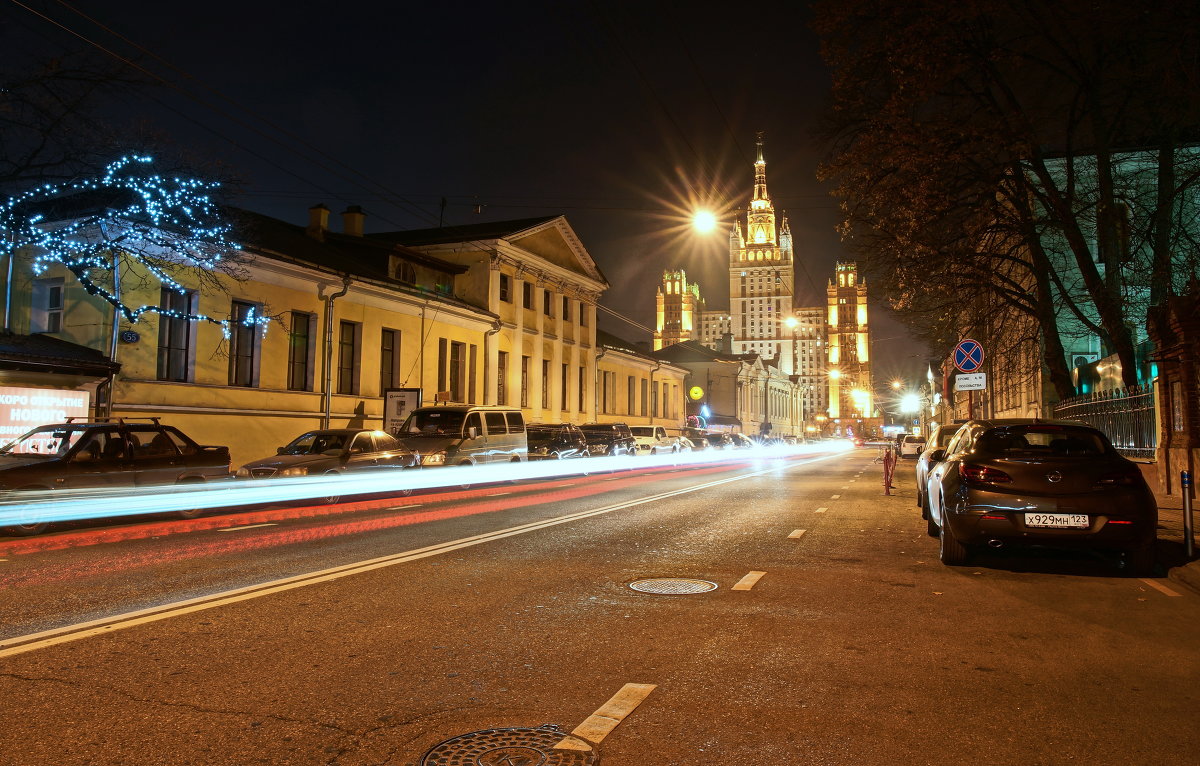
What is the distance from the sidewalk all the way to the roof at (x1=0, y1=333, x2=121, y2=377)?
20.5 metres

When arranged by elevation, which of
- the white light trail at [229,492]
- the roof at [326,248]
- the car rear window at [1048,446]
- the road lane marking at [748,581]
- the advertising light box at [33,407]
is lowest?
the road lane marking at [748,581]

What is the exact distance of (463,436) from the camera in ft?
70.6

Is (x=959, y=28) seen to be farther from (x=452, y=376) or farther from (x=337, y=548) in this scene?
(x=452, y=376)

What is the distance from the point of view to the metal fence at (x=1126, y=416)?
56.1 ft

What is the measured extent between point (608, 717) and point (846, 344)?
17941cm

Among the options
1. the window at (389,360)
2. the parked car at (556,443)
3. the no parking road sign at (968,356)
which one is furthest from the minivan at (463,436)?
the no parking road sign at (968,356)

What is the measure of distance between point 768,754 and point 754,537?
7.47m

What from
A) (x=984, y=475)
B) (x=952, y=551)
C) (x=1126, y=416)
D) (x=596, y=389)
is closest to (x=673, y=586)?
(x=952, y=551)

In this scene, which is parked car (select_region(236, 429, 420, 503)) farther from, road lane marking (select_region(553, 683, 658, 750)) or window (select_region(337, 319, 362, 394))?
road lane marking (select_region(553, 683, 658, 750))

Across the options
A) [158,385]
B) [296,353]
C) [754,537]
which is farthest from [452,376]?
[754,537]

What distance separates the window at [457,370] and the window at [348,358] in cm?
673

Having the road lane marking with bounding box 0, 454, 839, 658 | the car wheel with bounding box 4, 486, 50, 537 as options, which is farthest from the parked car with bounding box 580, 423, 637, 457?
the road lane marking with bounding box 0, 454, 839, 658

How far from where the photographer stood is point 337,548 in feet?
31.3

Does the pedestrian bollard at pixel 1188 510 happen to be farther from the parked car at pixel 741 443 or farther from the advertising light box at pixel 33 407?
the parked car at pixel 741 443
